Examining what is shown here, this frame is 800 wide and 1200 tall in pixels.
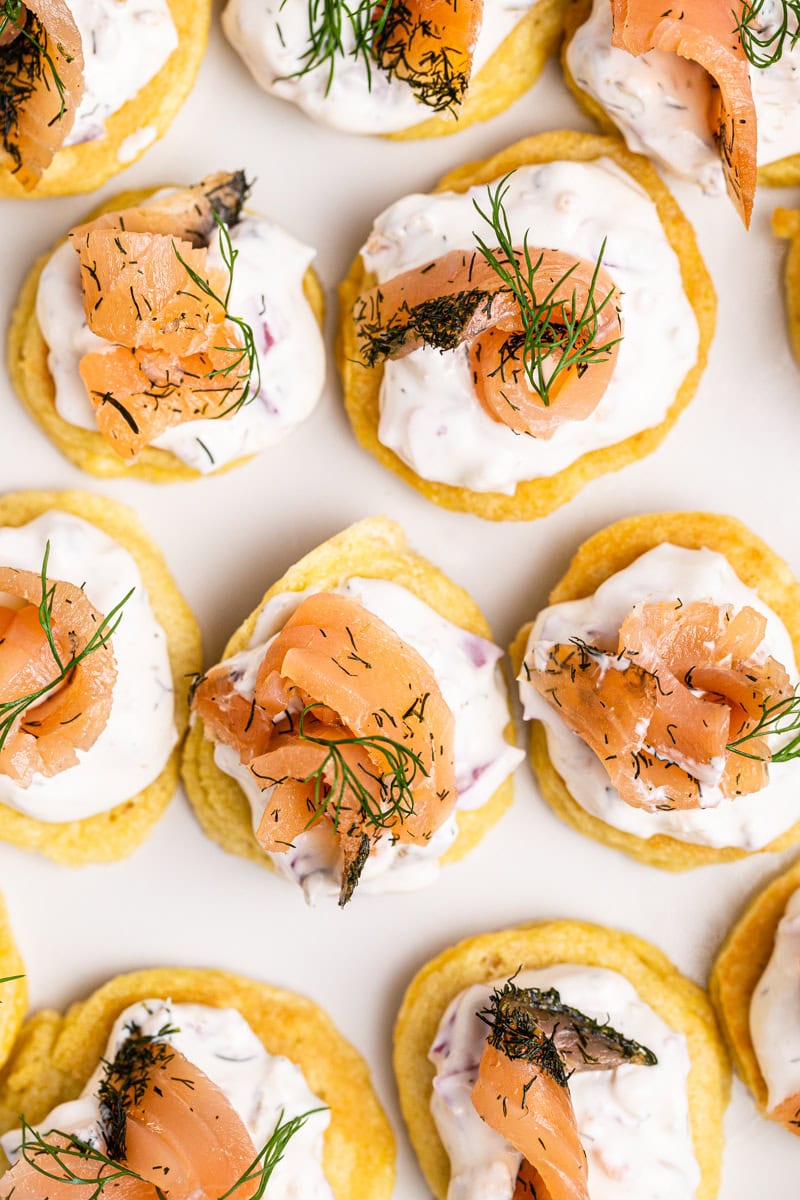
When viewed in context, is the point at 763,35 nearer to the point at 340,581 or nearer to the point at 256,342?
the point at 256,342

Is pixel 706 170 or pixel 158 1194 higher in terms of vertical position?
pixel 706 170

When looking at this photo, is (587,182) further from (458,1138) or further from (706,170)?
(458,1138)

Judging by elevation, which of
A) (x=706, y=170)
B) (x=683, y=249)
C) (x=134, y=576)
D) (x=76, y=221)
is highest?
(x=706, y=170)

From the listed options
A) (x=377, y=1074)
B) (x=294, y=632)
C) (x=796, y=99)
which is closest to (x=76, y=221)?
(x=294, y=632)

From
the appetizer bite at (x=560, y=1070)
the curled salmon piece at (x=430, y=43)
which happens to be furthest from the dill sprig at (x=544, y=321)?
the appetizer bite at (x=560, y=1070)

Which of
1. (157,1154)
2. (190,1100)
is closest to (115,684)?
(190,1100)

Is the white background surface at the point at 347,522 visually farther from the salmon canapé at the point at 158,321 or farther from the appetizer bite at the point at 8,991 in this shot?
the salmon canapé at the point at 158,321

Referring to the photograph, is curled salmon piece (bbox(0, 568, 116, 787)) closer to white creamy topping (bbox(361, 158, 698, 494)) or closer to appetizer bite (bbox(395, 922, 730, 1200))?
white creamy topping (bbox(361, 158, 698, 494))
